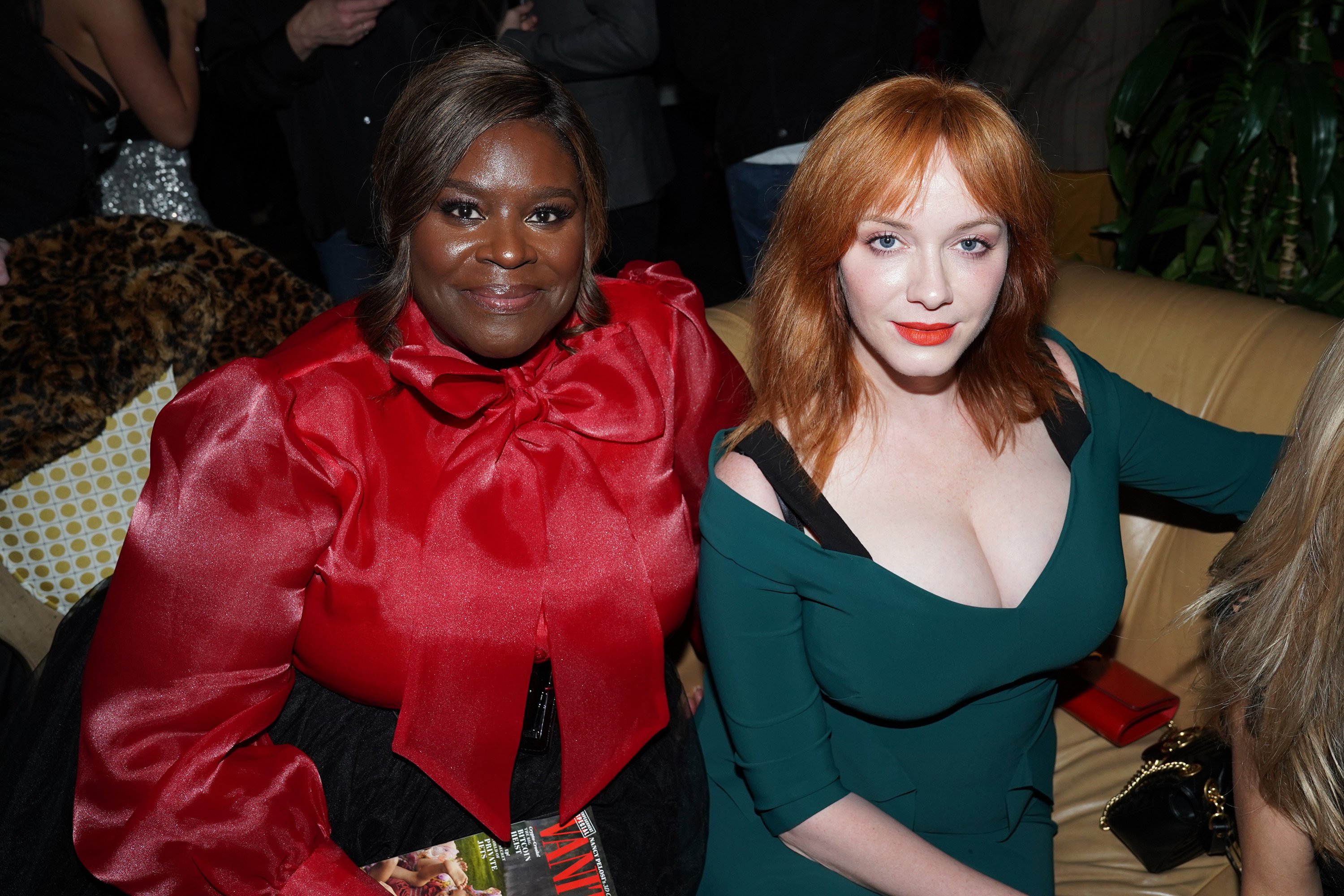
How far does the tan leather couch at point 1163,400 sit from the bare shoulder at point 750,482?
0.61 metres

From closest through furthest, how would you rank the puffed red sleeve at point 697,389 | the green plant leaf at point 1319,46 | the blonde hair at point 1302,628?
the blonde hair at point 1302,628
the puffed red sleeve at point 697,389
the green plant leaf at point 1319,46

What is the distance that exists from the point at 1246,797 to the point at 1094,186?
→ 235 centimetres

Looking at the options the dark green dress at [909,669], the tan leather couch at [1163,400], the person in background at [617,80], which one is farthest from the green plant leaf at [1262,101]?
the person in background at [617,80]

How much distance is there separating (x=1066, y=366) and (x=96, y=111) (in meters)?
2.46

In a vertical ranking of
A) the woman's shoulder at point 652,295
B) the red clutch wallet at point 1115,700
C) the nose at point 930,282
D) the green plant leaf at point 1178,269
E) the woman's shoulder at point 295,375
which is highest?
the nose at point 930,282

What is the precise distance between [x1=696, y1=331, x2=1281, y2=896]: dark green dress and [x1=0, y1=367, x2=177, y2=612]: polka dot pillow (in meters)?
1.18

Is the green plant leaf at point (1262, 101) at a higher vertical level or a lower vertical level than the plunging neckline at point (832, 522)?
higher

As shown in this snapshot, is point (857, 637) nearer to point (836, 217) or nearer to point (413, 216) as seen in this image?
point (836, 217)

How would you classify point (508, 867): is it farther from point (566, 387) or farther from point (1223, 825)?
point (1223, 825)

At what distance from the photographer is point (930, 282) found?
1297 millimetres

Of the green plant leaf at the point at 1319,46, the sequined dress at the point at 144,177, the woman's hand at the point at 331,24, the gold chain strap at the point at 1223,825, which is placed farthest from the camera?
the sequined dress at the point at 144,177

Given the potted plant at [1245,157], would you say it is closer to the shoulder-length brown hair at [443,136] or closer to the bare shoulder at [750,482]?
the bare shoulder at [750,482]

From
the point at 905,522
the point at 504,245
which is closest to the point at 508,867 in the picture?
the point at 905,522

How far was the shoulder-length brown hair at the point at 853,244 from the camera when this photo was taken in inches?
50.9
